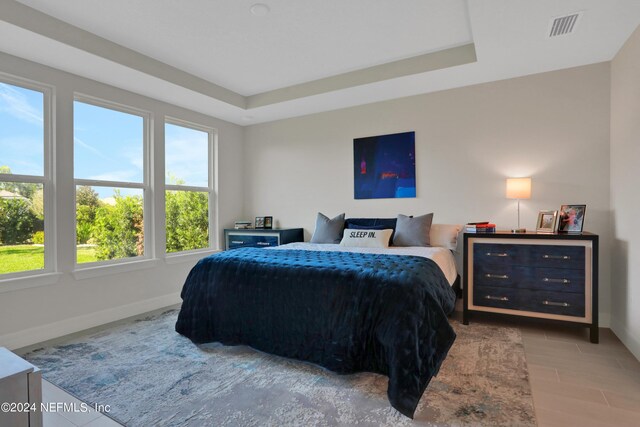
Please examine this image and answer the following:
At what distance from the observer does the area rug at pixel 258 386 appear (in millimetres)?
1779

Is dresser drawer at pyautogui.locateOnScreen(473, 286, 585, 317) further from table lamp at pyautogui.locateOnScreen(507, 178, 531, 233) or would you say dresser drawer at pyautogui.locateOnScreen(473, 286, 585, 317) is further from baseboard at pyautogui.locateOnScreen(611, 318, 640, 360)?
table lamp at pyautogui.locateOnScreen(507, 178, 531, 233)

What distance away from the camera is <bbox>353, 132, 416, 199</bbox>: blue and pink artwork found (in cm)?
403

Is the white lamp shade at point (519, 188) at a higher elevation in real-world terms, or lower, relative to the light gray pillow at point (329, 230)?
higher

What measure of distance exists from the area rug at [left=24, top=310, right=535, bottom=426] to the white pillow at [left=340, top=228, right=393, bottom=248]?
1.17 m

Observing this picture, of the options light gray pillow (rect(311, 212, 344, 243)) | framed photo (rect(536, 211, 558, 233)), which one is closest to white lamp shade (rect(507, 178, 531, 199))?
framed photo (rect(536, 211, 558, 233))

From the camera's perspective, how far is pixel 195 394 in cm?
202

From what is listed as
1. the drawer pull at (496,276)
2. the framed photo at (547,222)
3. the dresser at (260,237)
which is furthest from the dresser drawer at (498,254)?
the dresser at (260,237)

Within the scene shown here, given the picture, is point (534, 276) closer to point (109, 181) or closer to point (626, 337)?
point (626, 337)

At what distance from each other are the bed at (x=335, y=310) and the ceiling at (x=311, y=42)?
1.89 meters

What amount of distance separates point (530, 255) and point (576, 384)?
46.0 inches

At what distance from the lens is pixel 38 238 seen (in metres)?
3.05

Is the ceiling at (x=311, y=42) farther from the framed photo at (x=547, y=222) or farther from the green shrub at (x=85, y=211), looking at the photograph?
the framed photo at (x=547, y=222)

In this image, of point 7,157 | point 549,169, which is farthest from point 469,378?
point 7,157

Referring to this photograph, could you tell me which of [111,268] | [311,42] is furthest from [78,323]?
[311,42]
